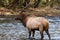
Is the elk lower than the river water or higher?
higher

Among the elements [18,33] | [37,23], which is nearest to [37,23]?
[37,23]

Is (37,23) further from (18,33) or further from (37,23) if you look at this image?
(18,33)

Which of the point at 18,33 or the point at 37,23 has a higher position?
the point at 37,23

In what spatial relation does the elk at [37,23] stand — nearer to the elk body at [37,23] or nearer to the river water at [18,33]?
the elk body at [37,23]

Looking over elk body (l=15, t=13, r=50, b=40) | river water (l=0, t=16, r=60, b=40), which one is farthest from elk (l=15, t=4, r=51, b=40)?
river water (l=0, t=16, r=60, b=40)

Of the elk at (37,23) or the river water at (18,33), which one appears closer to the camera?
the elk at (37,23)

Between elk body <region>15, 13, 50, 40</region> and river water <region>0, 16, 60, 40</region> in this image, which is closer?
elk body <region>15, 13, 50, 40</region>

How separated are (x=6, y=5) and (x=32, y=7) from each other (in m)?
4.14

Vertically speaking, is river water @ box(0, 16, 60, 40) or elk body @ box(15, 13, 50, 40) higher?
elk body @ box(15, 13, 50, 40)

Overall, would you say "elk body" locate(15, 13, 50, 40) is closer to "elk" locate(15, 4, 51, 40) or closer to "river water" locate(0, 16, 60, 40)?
"elk" locate(15, 4, 51, 40)

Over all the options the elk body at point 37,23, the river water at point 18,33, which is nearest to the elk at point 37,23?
the elk body at point 37,23

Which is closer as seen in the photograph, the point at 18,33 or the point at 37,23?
the point at 37,23

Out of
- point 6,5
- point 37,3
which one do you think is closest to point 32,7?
point 37,3

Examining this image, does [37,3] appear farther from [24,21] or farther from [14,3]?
[24,21]
